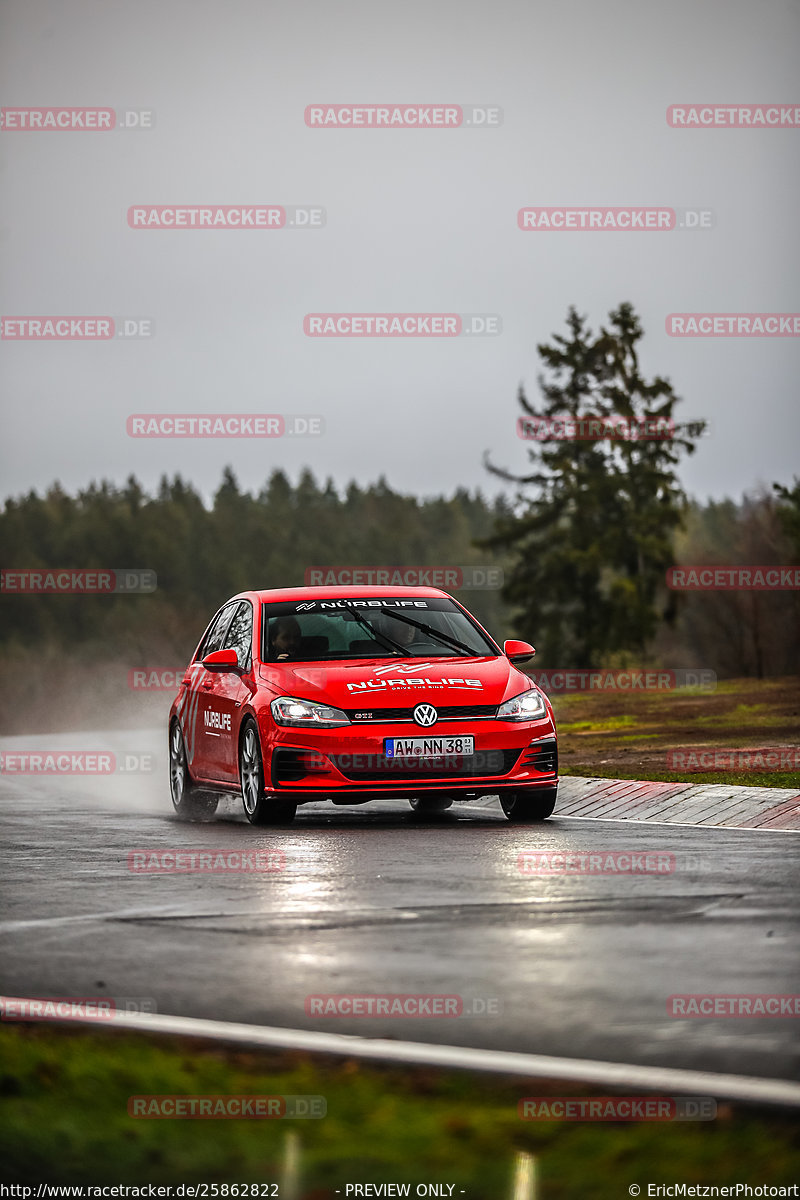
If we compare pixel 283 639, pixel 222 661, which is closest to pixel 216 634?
pixel 222 661

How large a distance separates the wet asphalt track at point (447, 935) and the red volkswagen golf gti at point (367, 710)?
0.48 m

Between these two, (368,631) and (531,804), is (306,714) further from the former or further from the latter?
(531,804)

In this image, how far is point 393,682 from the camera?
1292cm

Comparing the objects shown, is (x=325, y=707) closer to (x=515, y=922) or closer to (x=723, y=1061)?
(x=515, y=922)

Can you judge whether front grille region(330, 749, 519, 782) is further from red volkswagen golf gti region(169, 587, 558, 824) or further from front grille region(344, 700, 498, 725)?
front grille region(344, 700, 498, 725)

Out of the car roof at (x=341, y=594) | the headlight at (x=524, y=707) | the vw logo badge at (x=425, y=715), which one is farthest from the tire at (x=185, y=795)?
the headlight at (x=524, y=707)

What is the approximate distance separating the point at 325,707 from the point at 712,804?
9.62ft

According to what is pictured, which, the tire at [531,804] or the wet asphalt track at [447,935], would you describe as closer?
the wet asphalt track at [447,935]

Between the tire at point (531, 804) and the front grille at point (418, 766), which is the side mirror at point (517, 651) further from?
the front grille at point (418, 766)

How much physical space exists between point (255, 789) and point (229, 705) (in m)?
0.91

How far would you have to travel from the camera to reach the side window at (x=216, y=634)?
15289mm

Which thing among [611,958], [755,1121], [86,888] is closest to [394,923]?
[611,958]

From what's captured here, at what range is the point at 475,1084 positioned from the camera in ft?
16.7

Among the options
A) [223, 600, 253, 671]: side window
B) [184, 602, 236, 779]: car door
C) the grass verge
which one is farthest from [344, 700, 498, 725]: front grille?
the grass verge
